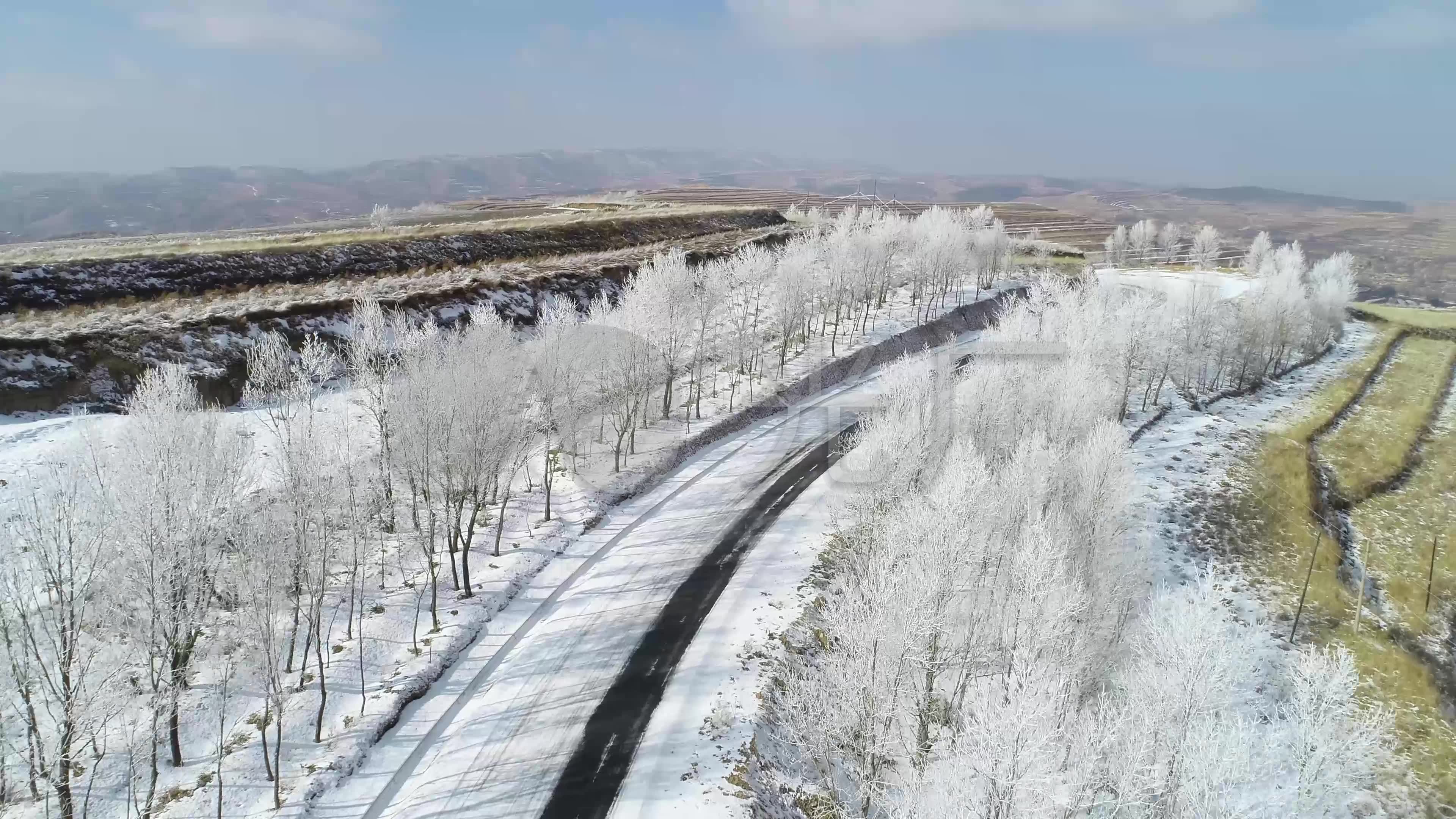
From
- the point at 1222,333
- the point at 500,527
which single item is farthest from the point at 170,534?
the point at 1222,333

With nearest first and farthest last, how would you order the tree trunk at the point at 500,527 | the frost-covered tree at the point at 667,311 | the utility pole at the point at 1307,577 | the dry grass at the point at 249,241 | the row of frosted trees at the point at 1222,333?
the tree trunk at the point at 500,527
the utility pole at the point at 1307,577
the frost-covered tree at the point at 667,311
the dry grass at the point at 249,241
the row of frosted trees at the point at 1222,333

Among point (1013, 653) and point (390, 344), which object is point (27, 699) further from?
point (390, 344)

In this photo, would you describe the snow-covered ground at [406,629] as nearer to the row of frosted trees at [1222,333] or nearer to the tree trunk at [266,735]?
the tree trunk at [266,735]

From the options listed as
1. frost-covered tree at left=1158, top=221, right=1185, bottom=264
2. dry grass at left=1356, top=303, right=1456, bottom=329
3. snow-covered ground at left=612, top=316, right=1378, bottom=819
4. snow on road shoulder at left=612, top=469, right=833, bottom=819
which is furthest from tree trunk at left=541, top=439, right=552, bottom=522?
frost-covered tree at left=1158, top=221, right=1185, bottom=264

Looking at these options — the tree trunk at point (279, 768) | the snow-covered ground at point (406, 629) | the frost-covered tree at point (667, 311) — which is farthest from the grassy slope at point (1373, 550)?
the tree trunk at point (279, 768)

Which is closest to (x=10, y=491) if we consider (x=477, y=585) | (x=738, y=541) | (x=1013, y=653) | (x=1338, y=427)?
(x=477, y=585)

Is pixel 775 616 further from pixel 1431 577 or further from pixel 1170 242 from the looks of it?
pixel 1170 242
